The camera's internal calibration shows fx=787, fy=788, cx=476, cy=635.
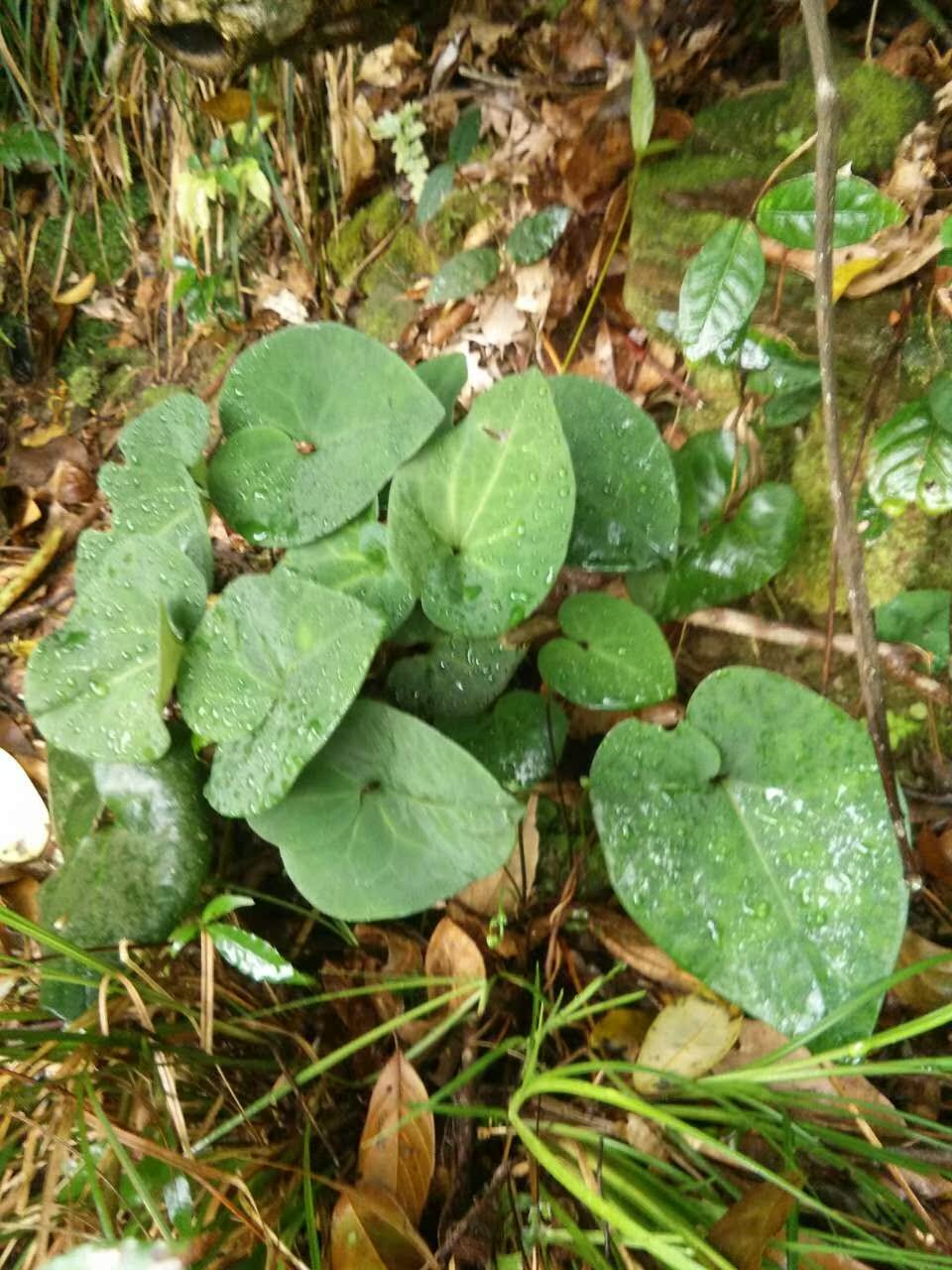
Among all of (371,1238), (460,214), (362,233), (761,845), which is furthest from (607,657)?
(362,233)

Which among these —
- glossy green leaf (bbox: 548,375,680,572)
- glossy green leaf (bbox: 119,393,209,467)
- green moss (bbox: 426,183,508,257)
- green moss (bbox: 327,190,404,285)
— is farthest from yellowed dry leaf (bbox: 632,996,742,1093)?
green moss (bbox: 327,190,404,285)

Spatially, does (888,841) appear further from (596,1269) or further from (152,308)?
(152,308)

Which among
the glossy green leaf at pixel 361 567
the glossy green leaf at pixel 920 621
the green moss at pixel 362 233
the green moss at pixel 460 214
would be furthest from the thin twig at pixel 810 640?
the green moss at pixel 362 233

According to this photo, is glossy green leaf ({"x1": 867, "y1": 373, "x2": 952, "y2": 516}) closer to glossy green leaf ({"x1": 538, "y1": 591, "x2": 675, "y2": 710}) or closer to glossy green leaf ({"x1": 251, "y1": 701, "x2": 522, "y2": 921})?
glossy green leaf ({"x1": 538, "y1": 591, "x2": 675, "y2": 710})

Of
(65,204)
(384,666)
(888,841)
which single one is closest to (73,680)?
(384,666)

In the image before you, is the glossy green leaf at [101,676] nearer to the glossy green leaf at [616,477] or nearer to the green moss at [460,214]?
the glossy green leaf at [616,477]
